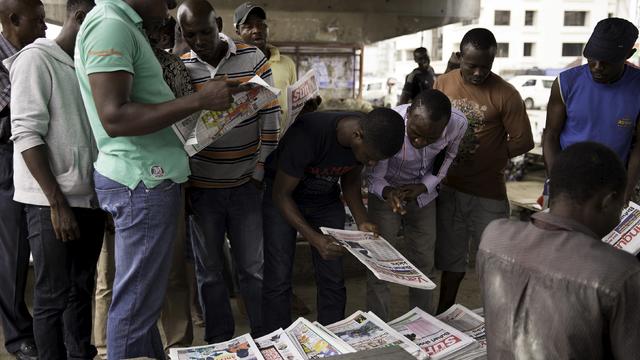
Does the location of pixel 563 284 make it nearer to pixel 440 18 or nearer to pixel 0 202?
pixel 0 202

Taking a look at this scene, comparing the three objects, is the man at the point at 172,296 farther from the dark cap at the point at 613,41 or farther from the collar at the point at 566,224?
the dark cap at the point at 613,41

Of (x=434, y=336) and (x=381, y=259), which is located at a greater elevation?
(x=381, y=259)

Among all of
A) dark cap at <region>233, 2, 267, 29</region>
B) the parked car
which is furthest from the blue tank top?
the parked car

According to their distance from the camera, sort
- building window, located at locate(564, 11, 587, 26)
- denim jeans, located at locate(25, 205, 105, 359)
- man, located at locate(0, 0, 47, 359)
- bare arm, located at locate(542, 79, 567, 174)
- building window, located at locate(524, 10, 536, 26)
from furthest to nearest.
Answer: building window, located at locate(564, 11, 587, 26) → building window, located at locate(524, 10, 536, 26) → bare arm, located at locate(542, 79, 567, 174) → man, located at locate(0, 0, 47, 359) → denim jeans, located at locate(25, 205, 105, 359)

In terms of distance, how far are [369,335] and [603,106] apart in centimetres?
169

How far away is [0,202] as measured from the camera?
283 cm

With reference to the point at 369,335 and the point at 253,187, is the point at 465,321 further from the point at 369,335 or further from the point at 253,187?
the point at 253,187

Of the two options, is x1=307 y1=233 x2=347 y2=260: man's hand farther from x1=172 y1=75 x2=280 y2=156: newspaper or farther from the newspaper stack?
x1=172 y1=75 x2=280 y2=156: newspaper

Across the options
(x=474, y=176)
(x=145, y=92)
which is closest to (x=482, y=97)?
(x=474, y=176)

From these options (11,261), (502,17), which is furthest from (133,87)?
(502,17)

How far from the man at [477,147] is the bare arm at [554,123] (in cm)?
10

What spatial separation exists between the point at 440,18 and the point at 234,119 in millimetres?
8129

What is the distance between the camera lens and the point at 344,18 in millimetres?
9117

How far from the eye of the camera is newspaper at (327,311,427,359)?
2334mm
